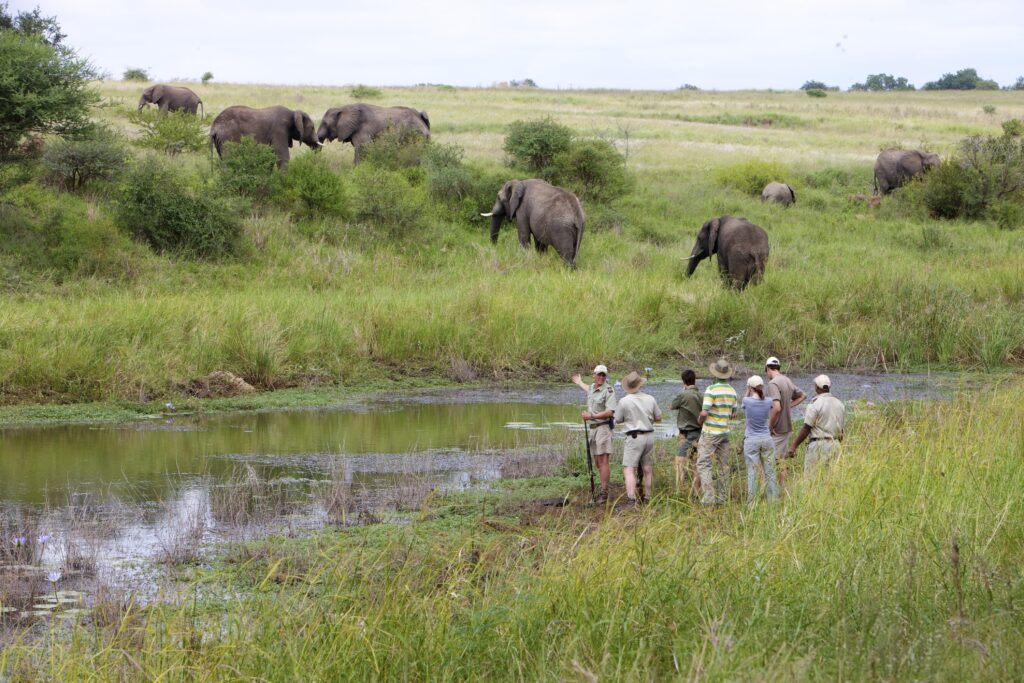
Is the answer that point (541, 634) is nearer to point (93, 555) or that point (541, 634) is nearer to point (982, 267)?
point (93, 555)

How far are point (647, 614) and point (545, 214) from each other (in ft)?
54.5

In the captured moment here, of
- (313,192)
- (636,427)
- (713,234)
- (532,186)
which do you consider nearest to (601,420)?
(636,427)

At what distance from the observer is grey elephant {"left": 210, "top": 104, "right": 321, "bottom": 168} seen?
1059 inches

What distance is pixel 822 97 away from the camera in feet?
314

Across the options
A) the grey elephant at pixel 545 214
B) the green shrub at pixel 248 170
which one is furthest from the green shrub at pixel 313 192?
the grey elephant at pixel 545 214

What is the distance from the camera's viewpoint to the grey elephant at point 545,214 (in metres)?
22.2

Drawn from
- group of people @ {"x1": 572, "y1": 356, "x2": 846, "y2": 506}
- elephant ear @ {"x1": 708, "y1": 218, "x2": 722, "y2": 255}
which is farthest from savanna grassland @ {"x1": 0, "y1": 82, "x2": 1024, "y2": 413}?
group of people @ {"x1": 572, "y1": 356, "x2": 846, "y2": 506}

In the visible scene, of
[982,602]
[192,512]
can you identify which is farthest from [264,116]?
[982,602]

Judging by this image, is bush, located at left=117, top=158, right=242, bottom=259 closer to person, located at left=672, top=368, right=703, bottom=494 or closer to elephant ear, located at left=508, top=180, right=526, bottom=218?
elephant ear, located at left=508, top=180, right=526, bottom=218

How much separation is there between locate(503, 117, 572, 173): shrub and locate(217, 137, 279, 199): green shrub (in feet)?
22.2

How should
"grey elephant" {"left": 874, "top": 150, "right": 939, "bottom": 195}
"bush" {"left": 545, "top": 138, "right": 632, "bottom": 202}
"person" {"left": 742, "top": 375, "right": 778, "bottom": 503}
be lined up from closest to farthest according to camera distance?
"person" {"left": 742, "top": 375, "right": 778, "bottom": 503}, "bush" {"left": 545, "top": 138, "right": 632, "bottom": 202}, "grey elephant" {"left": 874, "top": 150, "right": 939, "bottom": 195}

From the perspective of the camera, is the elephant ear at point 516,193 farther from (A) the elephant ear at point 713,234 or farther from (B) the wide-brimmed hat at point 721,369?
(B) the wide-brimmed hat at point 721,369

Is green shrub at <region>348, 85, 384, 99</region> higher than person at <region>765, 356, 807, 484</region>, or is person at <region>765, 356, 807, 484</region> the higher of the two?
green shrub at <region>348, 85, 384, 99</region>

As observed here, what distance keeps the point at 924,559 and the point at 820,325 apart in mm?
13329
